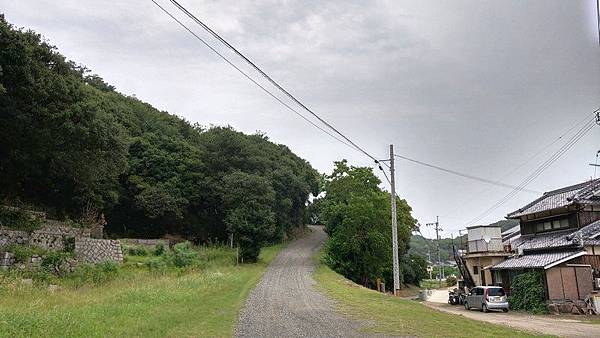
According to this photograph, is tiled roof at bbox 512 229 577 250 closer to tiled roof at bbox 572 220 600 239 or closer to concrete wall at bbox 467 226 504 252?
tiled roof at bbox 572 220 600 239

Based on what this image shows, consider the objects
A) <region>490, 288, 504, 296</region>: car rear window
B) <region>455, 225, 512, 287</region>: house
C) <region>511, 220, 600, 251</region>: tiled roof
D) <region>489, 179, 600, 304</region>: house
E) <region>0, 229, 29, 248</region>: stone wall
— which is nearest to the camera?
<region>0, 229, 29, 248</region>: stone wall

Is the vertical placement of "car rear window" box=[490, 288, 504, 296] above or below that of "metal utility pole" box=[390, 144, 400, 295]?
below

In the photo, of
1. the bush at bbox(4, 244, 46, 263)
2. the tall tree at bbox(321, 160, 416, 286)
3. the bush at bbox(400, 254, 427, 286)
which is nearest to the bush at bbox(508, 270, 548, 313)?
the tall tree at bbox(321, 160, 416, 286)

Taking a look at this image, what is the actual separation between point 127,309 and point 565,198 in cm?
2853

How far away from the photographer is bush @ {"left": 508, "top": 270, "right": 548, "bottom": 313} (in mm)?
24984

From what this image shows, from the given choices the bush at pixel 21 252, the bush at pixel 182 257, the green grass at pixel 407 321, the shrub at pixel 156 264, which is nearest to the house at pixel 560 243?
the green grass at pixel 407 321

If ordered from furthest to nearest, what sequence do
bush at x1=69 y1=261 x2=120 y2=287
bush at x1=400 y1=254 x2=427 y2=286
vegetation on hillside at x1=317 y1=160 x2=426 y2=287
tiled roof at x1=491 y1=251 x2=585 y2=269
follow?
bush at x1=400 y1=254 x2=427 y2=286, vegetation on hillside at x1=317 y1=160 x2=426 y2=287, tiled roof at x1=491 y1=251 x2=585 y2=269, bush at x1=69 y1=261 x2=120 y2=287

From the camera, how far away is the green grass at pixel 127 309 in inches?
351

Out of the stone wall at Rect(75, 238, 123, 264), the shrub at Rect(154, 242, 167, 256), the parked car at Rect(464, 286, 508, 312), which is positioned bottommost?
the parked car at Rect(464, 286, 508, 312)

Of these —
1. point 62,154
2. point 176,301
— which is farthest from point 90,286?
point 62,154

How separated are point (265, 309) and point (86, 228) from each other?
17.6 metres

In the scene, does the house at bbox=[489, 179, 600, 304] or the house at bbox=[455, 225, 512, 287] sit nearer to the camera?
the house at bbox=[489, 179, 600, 304]

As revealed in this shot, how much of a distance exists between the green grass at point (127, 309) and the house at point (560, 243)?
17.0 m

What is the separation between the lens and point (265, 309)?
1438 cm
